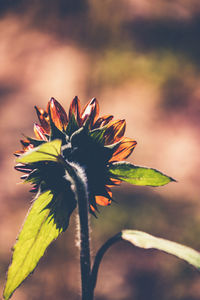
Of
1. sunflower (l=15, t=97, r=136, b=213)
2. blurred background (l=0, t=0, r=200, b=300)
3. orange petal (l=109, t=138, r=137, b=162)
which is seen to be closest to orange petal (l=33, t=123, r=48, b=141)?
sunflower (l=15, t=97, r=136, b=213)

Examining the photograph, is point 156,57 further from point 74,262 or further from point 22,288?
point 22,288

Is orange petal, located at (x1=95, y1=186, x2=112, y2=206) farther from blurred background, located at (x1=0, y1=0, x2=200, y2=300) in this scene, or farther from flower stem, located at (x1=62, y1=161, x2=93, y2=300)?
blurred background, located at (x1=0, y1=0, x2=200, y2=300)

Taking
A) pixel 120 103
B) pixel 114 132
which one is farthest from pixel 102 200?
pixel 120 103

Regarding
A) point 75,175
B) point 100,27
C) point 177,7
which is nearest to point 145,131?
point 100,27

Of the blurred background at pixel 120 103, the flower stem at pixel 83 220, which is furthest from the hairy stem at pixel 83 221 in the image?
the blurred background at pixel 120 103

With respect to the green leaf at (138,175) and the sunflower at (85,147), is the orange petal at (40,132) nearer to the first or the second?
the sunflower at (85,147)

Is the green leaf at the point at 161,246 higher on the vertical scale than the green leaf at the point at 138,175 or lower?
lower

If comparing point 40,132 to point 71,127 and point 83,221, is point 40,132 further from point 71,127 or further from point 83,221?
point 83,221
